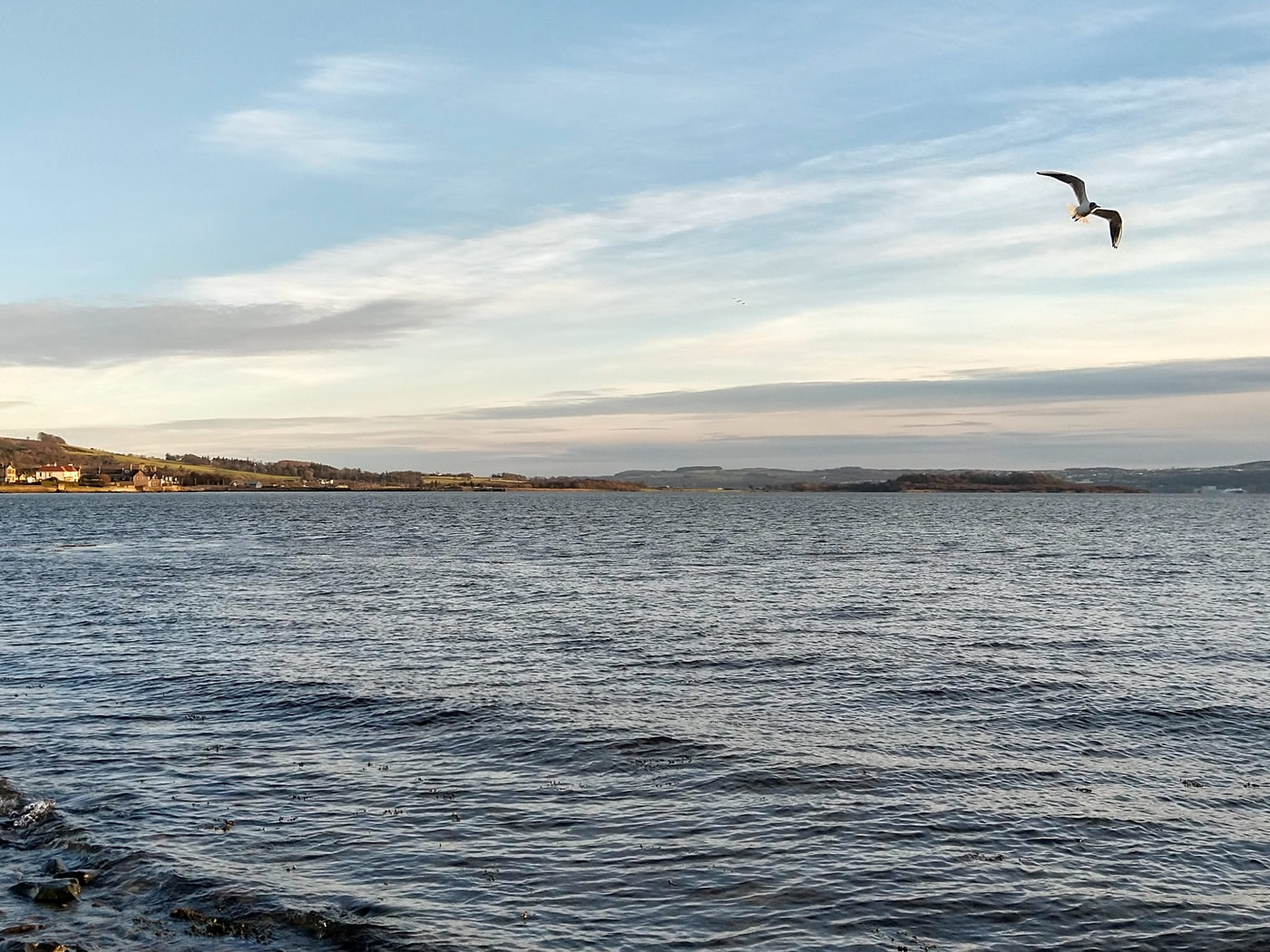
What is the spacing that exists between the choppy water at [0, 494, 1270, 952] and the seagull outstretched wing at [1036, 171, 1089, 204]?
11.8 meters

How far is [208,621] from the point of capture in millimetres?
44656

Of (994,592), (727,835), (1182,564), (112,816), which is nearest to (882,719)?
(727,835)

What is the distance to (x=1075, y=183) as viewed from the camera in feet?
71.3

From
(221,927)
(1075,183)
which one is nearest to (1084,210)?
(1075,183)

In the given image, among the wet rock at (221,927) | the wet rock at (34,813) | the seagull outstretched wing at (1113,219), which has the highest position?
the seagull outstretched wing at (1113,219)

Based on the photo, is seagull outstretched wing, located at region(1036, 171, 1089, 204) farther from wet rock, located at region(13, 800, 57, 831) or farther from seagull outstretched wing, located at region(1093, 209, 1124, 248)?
wet rock, located at region(13, 800, 57, 831)

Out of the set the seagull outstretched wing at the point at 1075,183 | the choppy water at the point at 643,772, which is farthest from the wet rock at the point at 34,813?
the seagull outstretched wing at the point at 1075,183

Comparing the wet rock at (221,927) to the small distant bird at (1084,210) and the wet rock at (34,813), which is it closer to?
the wet rock at (34,813)

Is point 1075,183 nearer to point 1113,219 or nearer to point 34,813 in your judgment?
point 1113,219

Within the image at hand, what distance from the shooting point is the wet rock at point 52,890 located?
1527 cm

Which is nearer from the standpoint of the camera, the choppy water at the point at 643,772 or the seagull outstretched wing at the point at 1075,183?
the choppy water at the point at 643,772

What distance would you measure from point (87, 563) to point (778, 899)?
7285 centimetres

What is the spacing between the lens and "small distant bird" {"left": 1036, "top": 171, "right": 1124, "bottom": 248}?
21.2 metres

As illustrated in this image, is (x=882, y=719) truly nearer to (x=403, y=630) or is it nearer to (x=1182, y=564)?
(x=403, y=630)
